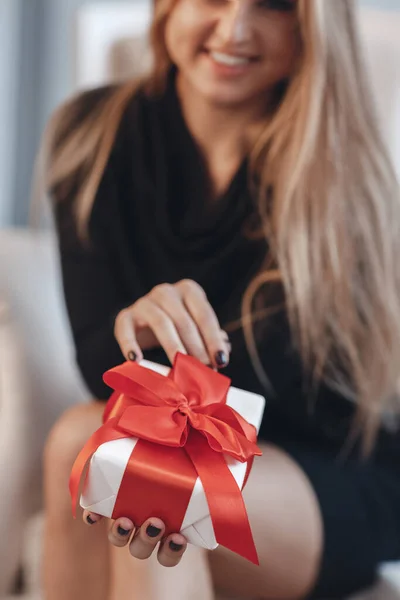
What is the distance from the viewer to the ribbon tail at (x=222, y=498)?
0.27 meters

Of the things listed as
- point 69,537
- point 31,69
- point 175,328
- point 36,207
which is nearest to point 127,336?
point 175,328

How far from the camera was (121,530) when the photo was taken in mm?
273

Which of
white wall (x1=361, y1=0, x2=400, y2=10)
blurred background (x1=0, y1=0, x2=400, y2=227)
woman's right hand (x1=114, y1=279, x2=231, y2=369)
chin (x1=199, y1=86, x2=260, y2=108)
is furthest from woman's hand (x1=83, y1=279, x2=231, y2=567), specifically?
white wall (x1=361, y1=0, x2=400, y2=10)

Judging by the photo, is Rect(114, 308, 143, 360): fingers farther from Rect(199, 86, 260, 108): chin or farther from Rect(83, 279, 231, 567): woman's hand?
Rect(199, 86, 260, 108): chin

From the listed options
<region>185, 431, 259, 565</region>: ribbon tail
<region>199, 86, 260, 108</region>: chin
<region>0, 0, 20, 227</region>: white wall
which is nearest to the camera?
<region>185, 431, 259, 565</region>: ribbon tail

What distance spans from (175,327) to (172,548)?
0.32 ft

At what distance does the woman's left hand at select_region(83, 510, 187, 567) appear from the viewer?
0.27 meters

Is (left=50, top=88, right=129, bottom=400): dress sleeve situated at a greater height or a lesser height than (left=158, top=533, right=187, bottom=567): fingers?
greater

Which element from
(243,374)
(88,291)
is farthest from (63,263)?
(243,374)

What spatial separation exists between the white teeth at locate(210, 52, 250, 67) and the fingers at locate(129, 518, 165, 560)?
0.23m

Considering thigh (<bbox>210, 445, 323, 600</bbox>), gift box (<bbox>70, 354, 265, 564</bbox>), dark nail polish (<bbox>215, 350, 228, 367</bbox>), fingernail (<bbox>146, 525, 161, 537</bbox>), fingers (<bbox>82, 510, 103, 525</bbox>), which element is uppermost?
dark nail polish (<bbox>215, 350, 228, 367</bbox>)

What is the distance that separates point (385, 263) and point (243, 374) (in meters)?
0.11

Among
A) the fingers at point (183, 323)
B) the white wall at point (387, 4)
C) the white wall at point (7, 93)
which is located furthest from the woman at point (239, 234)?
the white wall at point (387, 4)

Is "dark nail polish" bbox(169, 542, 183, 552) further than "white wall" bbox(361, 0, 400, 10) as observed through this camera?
No
